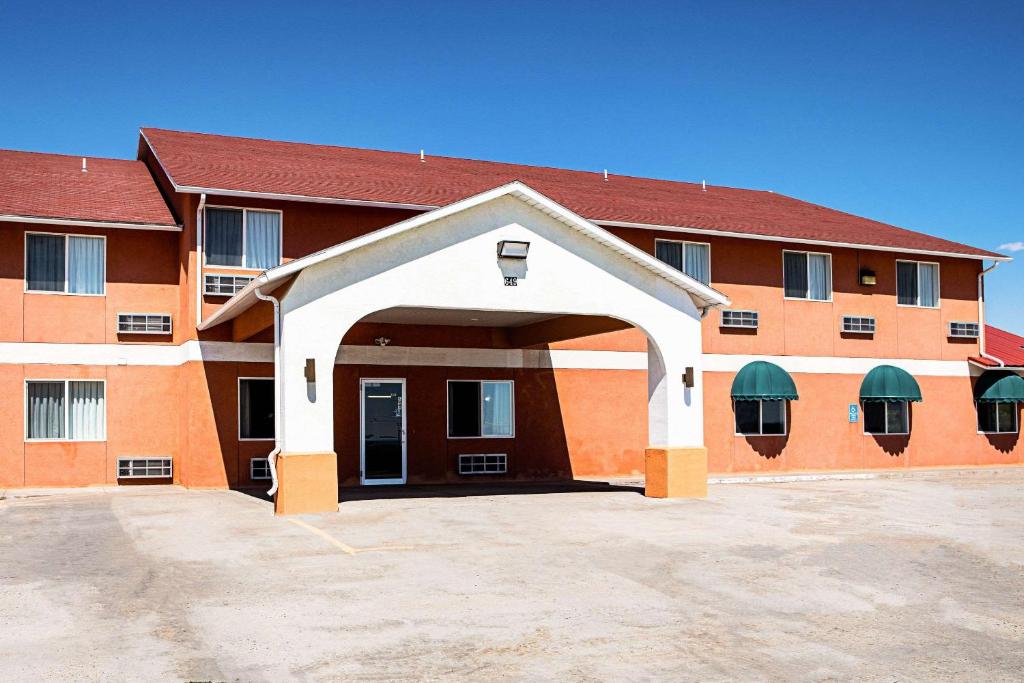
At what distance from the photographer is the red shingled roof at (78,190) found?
1992 centimetres

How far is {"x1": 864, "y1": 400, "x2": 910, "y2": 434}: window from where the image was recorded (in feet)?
85.0

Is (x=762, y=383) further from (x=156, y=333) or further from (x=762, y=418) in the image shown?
(x=156, y=333)

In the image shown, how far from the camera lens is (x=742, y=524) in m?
14.7

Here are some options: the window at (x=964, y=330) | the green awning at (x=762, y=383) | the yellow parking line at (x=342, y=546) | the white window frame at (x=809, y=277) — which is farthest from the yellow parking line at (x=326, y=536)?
the window at (x=964, y=330)

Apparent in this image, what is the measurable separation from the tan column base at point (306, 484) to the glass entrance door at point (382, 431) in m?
5.61

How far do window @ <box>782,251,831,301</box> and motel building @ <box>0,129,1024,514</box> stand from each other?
0.07 m

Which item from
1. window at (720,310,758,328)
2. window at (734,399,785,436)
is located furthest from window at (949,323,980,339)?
window at (720,310,758,328)

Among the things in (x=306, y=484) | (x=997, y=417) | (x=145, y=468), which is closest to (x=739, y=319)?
(x=997, y=417)

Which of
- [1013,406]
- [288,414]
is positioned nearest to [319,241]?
[288,414]

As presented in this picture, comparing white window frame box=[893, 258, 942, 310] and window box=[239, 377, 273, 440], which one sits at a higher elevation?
white window frame box=[893, 258, 942, 310]

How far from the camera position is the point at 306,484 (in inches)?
595

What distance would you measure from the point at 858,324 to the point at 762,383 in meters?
3.60

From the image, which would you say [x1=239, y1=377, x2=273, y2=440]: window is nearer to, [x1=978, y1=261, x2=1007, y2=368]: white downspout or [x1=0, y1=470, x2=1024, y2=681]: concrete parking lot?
[x1=0, y1=470, x2=1024, y2=681]: concrete parking lot

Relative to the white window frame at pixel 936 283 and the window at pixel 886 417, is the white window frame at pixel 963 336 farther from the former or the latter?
→ the window at pixel 886 417
